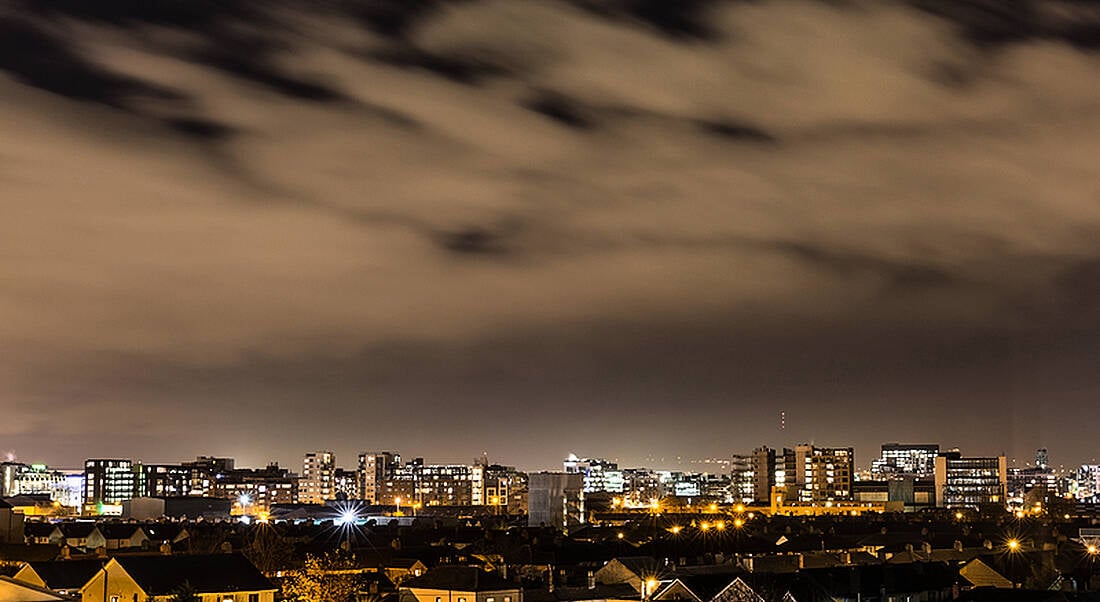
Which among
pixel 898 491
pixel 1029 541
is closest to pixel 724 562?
pixel 1029 541

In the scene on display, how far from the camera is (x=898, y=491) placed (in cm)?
19062

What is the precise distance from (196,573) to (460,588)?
9.20 metres

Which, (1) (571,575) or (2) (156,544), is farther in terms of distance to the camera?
(2) (156,544)

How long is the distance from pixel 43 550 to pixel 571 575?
28498 mm

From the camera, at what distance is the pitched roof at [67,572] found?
51.6 meters

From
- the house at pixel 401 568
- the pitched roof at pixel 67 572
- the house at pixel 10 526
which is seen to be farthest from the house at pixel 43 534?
the pitched roof at pixel 67 572

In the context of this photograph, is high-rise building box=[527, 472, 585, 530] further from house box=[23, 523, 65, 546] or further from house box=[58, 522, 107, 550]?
house box=[23, 523, 65, 546]

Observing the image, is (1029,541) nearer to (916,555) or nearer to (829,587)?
(916,555)

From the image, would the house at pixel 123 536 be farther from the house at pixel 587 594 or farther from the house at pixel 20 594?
the house at pixel 20 594

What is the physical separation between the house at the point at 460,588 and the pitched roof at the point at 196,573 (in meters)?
5.59

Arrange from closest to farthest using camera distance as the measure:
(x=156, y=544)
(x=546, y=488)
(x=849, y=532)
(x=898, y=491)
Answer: (x=156, y=544) < (x=849, y=532) < (x=546, y=488) < (x=898, y=491)

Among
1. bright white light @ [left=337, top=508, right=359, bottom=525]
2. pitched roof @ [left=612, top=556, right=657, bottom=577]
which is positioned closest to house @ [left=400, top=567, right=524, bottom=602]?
pitched roof @ [left=612, top=556, right=657, bottom=577]

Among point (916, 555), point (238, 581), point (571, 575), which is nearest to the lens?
point (238, 581)

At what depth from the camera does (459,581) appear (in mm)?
50812
